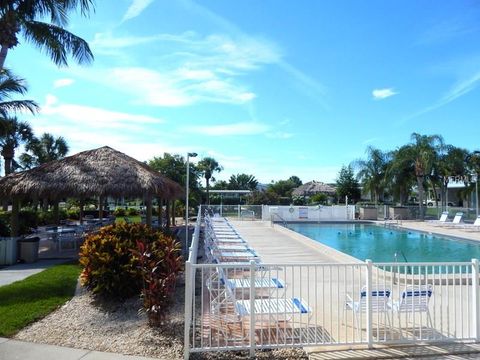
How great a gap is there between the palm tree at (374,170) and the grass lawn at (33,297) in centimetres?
3398

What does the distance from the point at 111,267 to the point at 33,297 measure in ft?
5.61

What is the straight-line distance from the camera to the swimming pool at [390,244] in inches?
632

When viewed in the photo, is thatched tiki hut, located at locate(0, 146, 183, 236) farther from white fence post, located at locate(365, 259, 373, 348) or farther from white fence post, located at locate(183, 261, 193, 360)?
white fence post, located at locate(365, 259, 373, 348)

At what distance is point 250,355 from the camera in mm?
5262

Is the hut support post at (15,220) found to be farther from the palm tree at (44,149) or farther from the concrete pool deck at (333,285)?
the palm tree at (44,149)

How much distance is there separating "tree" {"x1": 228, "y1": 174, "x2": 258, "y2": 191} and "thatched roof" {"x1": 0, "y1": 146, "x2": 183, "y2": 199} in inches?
2129

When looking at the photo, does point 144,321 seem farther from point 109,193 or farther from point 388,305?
point 109,193

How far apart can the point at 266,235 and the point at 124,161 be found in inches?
334

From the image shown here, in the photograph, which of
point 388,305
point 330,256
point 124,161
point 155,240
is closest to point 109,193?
point 124,161

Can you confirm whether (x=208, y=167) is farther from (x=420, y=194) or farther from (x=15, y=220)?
(x=15, y=220)

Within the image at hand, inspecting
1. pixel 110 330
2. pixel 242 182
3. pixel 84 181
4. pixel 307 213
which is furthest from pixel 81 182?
pixel 242 182

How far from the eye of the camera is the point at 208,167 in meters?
60.6

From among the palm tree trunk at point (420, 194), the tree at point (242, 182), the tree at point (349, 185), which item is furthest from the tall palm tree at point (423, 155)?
the tree at point (242, 182)

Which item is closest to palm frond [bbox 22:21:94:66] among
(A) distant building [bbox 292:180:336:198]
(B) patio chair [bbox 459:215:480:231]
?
(B) patio chair [bbox 459:215:480:231]
